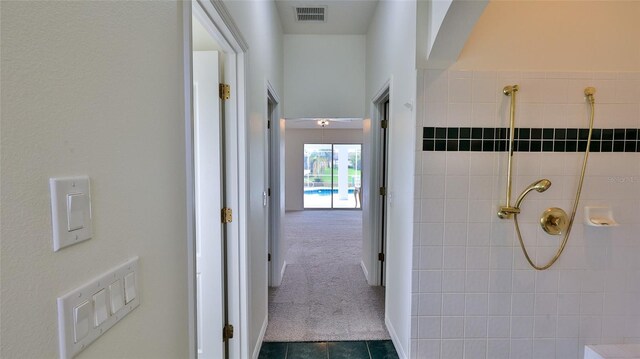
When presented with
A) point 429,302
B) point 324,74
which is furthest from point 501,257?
point 324,74

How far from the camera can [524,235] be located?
6.38 feet

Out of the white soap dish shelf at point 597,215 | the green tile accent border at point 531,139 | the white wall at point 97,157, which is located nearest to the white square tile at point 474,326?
the white soap dish shelf at point 597,215

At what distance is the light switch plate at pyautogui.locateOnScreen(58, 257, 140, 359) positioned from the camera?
571mm

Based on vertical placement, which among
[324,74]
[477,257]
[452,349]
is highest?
[324,74]

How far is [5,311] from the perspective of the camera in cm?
47

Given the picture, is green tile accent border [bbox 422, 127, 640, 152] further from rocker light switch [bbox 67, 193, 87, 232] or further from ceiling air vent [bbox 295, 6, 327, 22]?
ceiling air vent [bbox 295, 6, 327, 22]

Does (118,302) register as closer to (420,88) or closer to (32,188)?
(32,188)

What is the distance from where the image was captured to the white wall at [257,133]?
6.49ft

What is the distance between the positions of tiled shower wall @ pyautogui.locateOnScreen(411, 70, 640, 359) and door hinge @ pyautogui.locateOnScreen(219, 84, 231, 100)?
3.72ft

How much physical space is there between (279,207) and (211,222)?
1625 mm

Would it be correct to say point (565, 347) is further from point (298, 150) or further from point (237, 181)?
point (298, 150)

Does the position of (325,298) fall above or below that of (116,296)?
below

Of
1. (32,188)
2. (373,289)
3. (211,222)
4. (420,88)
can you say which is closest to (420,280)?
(420,88)

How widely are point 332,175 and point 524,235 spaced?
707 centimetres
